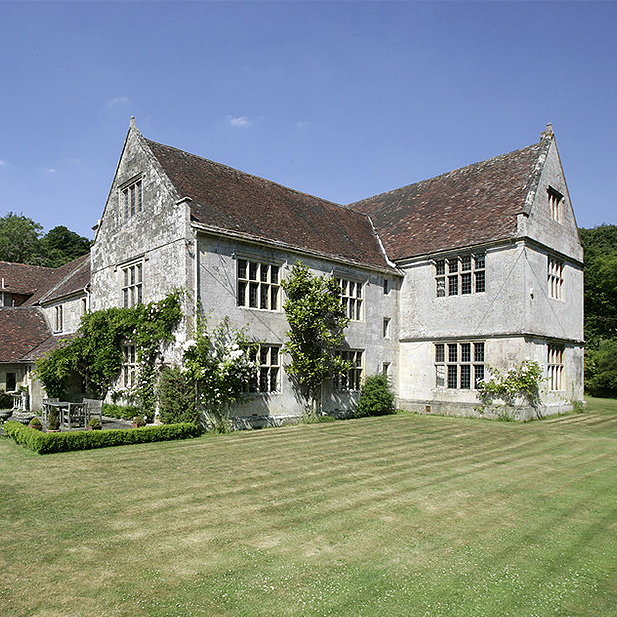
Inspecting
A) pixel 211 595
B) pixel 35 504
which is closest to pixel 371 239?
pixel 35 504

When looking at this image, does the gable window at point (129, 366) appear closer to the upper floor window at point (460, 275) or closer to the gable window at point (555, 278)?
the upper floor window at point (460, 275)

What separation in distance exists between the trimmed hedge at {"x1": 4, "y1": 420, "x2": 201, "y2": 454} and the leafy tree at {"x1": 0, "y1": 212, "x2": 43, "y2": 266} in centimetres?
4979

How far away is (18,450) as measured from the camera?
1402 cm

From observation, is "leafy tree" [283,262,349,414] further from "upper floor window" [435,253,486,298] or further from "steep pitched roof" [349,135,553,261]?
"steep pitched roof" [349,135,553,261]

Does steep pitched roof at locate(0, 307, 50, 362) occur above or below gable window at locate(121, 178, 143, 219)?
below

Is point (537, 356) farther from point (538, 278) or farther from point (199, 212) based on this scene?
point (199, 212)

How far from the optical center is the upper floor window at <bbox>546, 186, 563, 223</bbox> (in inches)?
952

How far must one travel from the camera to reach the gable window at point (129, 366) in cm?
2038

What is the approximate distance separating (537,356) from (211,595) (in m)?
19.5

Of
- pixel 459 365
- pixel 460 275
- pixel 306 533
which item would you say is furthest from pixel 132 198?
pixel 306 533

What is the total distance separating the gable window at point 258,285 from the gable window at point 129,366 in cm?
510

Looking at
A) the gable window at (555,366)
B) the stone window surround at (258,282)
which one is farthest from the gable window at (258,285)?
the gable window at (555,366)

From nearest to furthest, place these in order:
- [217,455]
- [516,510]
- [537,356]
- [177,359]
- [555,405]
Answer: [516,510] → [217,455] → [177,359] → [537,356] → [555,405]

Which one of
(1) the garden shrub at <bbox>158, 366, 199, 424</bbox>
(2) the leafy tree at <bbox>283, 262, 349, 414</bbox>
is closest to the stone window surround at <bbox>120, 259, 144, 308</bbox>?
(1) the garden shrub at <bbox>158, 366, 199, 424</bbox>
